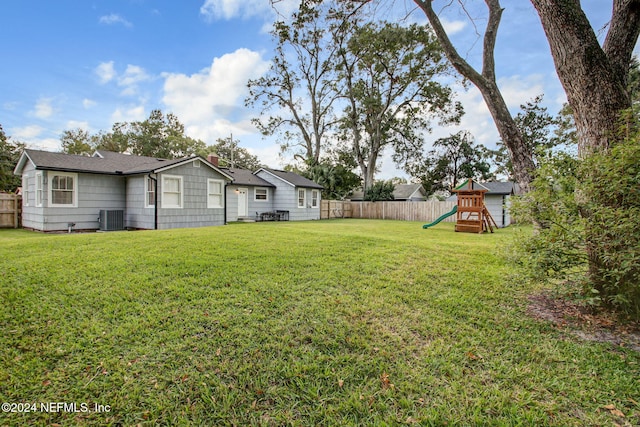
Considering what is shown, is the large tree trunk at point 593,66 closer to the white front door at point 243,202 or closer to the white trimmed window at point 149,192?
the white trimmed window at point 149,192

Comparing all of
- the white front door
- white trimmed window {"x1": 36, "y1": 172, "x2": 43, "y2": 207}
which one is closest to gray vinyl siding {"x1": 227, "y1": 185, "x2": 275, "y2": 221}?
the white front door

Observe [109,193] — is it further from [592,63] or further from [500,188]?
[500,188]

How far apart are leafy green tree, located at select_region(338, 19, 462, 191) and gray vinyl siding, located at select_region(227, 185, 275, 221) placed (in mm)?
10327

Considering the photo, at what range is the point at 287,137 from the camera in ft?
93.6

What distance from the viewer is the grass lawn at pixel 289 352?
209cm

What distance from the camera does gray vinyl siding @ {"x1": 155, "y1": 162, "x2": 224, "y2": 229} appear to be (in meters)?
11.5

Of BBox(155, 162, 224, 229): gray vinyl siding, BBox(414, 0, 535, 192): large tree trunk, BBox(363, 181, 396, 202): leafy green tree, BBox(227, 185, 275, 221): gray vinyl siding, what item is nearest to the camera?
BBox(414, 0, 535, 192): large tree trunk

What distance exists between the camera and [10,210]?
11.8 m

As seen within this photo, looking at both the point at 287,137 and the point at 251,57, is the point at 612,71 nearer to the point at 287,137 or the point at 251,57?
the point at 251,57

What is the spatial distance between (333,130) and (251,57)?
48.3 ft

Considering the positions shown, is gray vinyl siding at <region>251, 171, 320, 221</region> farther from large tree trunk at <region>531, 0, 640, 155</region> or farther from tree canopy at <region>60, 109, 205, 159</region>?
tree canopy at <region>60, 109, 205, 159</region>

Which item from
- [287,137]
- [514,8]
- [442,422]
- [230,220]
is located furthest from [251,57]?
[442,422]

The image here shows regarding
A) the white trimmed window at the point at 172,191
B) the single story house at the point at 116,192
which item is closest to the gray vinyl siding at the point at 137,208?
the single story house at the point at 116,192

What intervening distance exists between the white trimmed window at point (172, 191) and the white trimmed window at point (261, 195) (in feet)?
21.7
